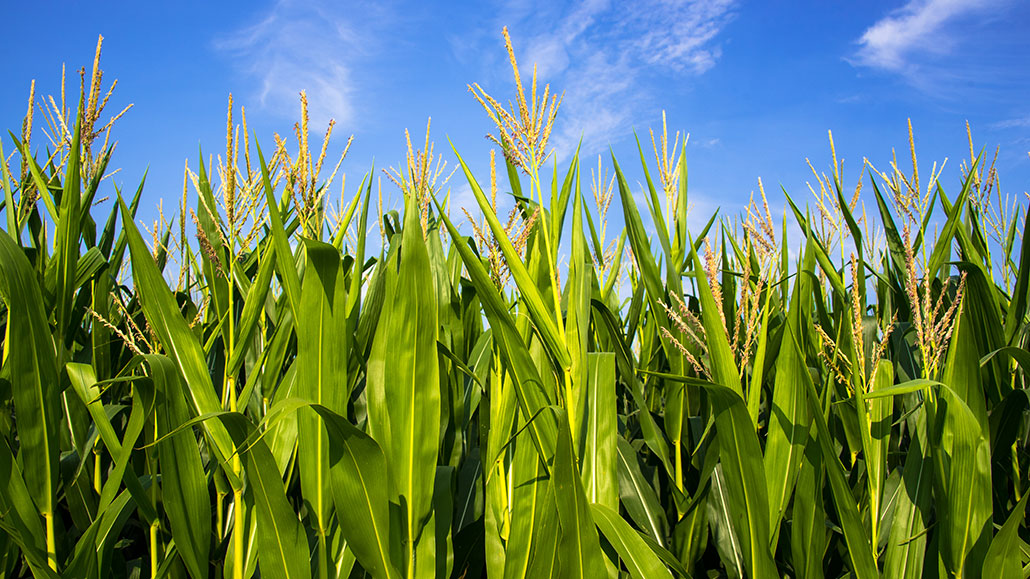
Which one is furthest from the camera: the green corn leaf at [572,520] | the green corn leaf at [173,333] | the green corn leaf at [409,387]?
the green corn leaf at [173,333]

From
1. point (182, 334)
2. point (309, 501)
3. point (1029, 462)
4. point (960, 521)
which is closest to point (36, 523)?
point (182, 334)

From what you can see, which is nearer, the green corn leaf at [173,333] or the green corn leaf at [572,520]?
the green corn leaf at [572,520]

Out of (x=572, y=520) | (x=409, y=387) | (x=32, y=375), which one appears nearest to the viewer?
(x=572, y=520)

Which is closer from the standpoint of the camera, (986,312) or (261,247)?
(986,312)

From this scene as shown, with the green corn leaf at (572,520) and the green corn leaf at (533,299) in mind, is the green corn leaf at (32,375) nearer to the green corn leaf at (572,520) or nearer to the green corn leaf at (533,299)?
the green corn leaf at (533,299)

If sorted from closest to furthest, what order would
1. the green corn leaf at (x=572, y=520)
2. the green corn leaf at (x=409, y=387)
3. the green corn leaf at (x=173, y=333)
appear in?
the green corn leaf at (x=572, y=520) → the green corn leaf at (x=409, y=387) → the green corn leaf at (x=173, y=333)

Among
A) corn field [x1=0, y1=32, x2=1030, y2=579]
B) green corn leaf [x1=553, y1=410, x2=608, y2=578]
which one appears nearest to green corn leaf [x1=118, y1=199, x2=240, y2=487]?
corn field [x1=0, y1=32, x2=1030, y2=579]

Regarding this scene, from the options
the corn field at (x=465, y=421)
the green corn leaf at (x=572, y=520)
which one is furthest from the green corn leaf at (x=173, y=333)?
the green corn leaf at (x=572, y=520)

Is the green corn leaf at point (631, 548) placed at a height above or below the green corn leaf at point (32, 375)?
below

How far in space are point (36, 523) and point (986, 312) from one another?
2.41m

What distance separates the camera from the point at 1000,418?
1605 millimetres

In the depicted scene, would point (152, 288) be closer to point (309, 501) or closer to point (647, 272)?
point (309, 501)

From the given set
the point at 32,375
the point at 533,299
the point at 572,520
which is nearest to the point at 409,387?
the point at 533,299

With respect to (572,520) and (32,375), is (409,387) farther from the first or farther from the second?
(32,375)
